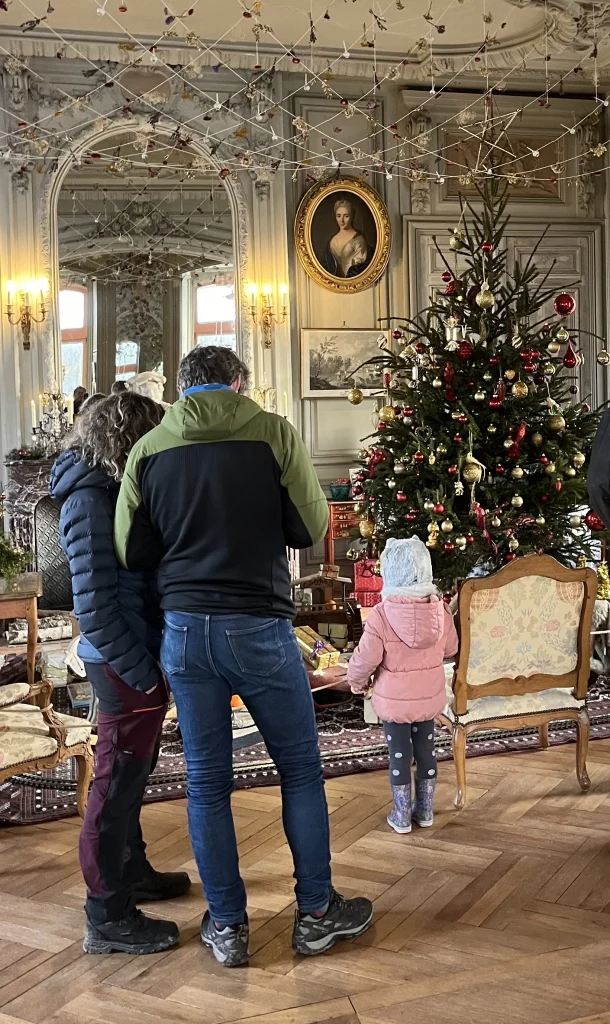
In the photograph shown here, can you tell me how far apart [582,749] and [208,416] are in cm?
227

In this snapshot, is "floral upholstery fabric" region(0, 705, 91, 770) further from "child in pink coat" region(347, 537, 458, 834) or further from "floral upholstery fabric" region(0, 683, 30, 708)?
"child in pink coat" region(347, 537, 458, 834)

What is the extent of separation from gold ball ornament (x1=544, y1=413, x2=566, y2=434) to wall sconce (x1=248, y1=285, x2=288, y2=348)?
4.05 metres

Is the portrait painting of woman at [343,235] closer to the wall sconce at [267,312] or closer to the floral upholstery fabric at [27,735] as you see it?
the wall sconce at [267,312]

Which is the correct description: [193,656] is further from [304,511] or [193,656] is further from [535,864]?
[535,864]

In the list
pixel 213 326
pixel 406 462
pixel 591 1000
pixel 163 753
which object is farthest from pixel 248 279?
pixel 591 1000

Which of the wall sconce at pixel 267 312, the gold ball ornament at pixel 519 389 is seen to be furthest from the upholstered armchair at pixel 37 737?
the wall sconce at pixel 267 312

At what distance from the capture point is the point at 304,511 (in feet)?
8.90

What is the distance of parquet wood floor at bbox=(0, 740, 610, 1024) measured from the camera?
8.27ft

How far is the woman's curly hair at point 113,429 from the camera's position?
2760 millimetres

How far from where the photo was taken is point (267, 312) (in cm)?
830

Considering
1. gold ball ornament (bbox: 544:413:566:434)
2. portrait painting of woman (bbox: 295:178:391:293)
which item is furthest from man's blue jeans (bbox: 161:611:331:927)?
portrait painting of woman (bbox: 295:178:391:293)

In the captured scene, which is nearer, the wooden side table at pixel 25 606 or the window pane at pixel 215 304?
the wooden side table at pixel 25 606

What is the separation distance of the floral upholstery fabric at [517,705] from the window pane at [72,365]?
502 cm

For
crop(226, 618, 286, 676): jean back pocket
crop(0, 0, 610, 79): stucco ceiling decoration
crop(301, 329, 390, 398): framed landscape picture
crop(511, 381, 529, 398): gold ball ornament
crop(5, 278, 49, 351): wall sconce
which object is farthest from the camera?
crop(301, 329, 390, 398): framed landscape picture
